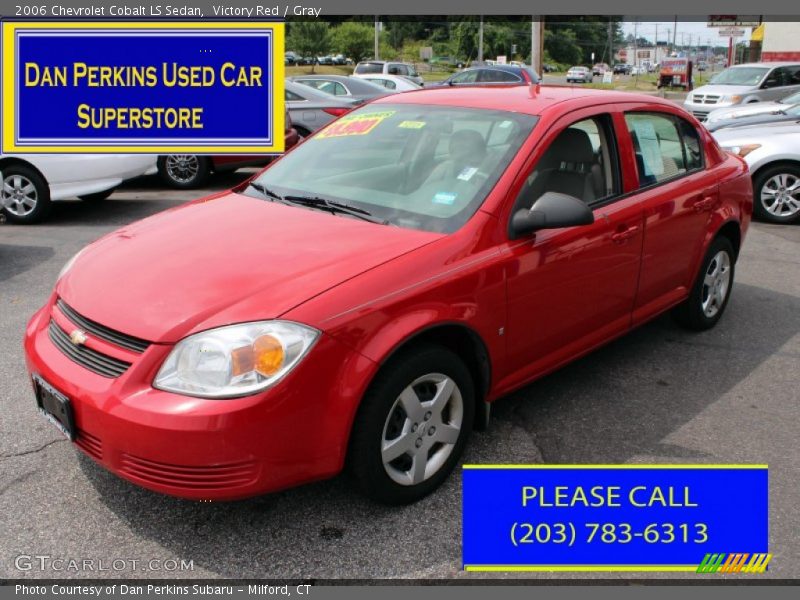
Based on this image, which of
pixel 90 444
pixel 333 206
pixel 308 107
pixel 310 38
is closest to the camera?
pixel 90 444

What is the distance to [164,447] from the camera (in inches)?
106

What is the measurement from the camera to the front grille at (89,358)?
2.85m

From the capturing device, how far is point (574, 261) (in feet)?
12.5

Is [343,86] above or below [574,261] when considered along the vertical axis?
above

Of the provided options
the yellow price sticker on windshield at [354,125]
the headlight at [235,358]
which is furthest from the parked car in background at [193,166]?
the headlight at [235,358]

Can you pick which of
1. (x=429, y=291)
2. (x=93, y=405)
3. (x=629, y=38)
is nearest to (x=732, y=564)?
(x=429, y=291)

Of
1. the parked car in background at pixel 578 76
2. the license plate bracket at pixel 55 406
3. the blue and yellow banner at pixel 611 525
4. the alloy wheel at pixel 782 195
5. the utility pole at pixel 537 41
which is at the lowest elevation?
the blue and yellow banner at pixel 611 525

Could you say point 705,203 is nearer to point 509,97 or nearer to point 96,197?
point 509,97

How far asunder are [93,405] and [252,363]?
1.96ft

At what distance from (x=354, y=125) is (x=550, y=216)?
1416mm

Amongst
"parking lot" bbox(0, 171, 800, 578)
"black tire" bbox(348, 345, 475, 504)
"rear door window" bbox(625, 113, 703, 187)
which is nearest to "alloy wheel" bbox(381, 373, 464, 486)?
"black tire" bbox(348, 345, 475, 504)

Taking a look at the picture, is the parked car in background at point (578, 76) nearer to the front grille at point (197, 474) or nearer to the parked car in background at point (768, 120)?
the parked car in background at point (768, 120)
